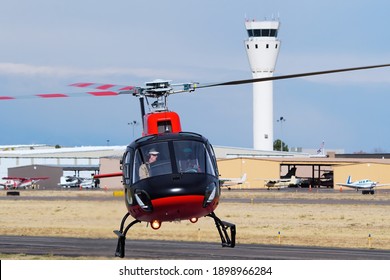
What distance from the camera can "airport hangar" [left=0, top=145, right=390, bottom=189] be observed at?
5310 inches

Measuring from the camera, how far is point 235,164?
133875mm

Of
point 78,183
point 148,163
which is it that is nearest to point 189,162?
point 148,163

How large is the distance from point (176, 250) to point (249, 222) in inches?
903

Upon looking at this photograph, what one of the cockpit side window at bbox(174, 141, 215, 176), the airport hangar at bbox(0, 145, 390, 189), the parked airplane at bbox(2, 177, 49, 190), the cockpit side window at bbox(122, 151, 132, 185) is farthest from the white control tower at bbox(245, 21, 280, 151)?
the cockpit side window at bbox(174, 141, 215, 176)

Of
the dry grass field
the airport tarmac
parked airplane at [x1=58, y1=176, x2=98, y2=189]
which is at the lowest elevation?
parked airplane at [x1=58, y1=176, x2=98, y2=189]

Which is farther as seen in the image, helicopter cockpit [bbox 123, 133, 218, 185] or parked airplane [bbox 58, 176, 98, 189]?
parked airplane [bbox 58, 176, 98, 189]

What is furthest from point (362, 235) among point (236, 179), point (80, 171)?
point (80, 171)

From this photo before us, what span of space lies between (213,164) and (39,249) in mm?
30271

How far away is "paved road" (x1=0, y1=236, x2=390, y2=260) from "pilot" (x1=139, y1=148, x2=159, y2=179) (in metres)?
22.6

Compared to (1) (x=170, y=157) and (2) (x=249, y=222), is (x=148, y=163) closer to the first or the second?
(1) (x=170, y=157)

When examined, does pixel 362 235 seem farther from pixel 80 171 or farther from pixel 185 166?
pixel 80 171

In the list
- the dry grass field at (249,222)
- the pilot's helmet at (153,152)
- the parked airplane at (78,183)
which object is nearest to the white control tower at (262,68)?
the parked airplane at (78,183)

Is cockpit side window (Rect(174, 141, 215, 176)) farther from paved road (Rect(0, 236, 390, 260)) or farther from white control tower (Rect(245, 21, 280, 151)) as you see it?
white control tower (Rect(245, 21, 280, 151))

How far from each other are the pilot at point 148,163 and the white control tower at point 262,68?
522 ft
